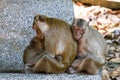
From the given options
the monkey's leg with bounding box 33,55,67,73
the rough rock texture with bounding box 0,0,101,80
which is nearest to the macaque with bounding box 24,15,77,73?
the monkey's leg with bounding box 33,55,67,73

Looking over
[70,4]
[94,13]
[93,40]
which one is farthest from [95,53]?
[94,13]

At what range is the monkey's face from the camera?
3.62 m

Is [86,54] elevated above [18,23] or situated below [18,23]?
below

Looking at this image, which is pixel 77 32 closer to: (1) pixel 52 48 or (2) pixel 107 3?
(1) pixel 52 48

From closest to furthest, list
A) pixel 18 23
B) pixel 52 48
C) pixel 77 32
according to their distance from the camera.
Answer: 1. pixel 52 48
2. pixel 77 32
3. pixel 18 23

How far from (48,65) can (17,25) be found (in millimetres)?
914

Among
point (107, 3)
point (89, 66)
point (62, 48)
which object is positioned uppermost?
point (62, 48)

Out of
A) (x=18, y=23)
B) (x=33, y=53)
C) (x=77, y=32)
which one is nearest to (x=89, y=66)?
(x=77, y=32)

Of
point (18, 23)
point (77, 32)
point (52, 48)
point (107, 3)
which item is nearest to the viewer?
point (52, 48)

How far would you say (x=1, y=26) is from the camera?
171 inches

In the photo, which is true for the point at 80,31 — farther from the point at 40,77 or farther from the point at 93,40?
the point at 40,77

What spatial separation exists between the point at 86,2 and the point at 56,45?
5.39 metres

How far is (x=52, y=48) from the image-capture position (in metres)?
3.52

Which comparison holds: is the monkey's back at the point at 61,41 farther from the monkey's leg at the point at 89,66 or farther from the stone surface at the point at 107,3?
the stone surface at the point at 107,3
